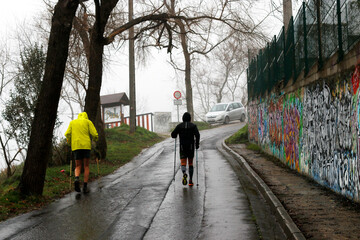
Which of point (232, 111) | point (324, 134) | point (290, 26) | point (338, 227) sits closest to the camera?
point (338, 227)

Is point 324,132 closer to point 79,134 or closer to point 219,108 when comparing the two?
point 79,134

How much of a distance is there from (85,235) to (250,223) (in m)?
2.46

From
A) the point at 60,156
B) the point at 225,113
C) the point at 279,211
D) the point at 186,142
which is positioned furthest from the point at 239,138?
the point at 279,211

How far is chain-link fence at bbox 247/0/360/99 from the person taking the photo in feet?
24.3

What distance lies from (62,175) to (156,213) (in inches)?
259

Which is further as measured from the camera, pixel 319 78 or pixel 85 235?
pixel 319 78

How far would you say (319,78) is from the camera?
30.5 ft

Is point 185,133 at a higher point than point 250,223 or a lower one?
higher

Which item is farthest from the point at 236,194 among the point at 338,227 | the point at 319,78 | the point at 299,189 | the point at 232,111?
the point at 232,111

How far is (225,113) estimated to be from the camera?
35969 millimetres

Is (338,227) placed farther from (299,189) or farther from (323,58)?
(323,58)

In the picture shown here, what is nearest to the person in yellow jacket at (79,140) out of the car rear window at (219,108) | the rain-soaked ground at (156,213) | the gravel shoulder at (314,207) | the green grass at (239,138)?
the rain-soaked ground at (156,213)

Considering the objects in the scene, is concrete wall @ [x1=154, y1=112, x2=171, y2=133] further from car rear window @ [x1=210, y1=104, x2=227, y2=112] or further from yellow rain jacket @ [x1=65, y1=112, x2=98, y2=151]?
yellow rain jacket @ [x1=65, y1=112, x2=98, y2=151]

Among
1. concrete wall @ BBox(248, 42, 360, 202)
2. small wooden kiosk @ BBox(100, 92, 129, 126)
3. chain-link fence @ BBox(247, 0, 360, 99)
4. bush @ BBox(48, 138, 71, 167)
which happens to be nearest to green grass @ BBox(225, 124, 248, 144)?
chain-link fence @ BBox(247, 0, 360, 99)
